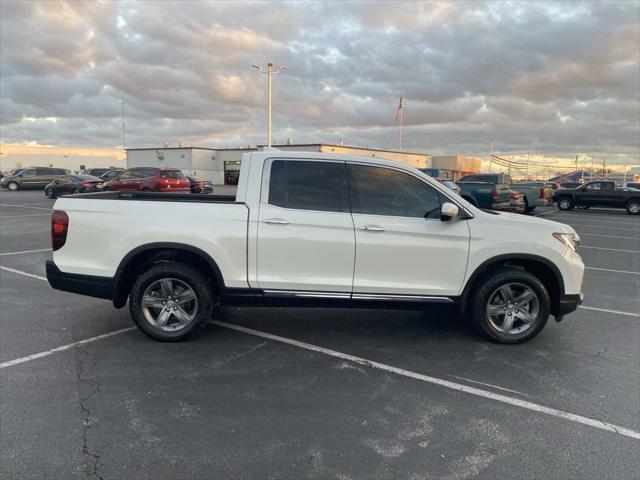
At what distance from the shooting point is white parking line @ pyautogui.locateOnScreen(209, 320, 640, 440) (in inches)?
132

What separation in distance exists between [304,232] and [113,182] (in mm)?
22056

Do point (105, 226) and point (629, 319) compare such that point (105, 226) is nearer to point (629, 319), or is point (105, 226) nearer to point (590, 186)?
point (629, 319)

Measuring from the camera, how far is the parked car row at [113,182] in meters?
22.8

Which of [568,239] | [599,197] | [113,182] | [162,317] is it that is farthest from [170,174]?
[599,197]

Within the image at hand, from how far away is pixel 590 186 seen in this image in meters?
25.1

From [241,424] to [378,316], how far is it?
2824 mm

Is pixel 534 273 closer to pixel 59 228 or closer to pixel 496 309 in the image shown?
pixel 496 309

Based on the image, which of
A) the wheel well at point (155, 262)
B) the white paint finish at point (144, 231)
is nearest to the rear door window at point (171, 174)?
the white paint finish at point (144, 231)

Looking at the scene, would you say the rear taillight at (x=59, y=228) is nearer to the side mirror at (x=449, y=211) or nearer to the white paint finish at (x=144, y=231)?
the white paint finish at (x=144, y=231)

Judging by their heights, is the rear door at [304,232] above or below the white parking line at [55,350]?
above

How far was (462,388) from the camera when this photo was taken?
3910 millimetres

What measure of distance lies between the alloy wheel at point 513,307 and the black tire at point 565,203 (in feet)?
77.4

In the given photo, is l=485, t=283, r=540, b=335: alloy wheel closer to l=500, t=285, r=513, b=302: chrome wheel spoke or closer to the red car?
l=500, t=285, r=513, b=302: chrome wheel spoke

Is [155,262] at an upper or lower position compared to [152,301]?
upper
